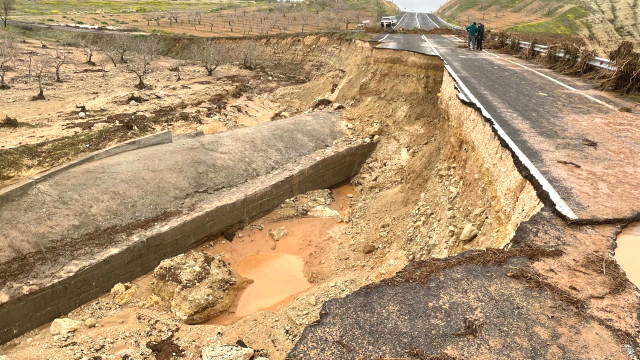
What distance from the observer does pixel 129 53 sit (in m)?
40.0

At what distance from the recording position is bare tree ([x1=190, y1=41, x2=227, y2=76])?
30.7m

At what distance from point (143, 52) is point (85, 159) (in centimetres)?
2218

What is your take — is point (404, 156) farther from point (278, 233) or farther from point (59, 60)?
point (59, 60)

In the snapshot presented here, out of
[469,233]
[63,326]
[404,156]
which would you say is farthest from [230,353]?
[404,156]

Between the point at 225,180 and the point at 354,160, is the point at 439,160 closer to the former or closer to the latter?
the point at 354,160

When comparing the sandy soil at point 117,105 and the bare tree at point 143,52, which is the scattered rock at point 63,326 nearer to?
the sandy soil at point 117,105

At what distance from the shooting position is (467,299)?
418cm

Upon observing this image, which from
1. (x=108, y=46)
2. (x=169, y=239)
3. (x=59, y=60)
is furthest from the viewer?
(x=108, y=46)

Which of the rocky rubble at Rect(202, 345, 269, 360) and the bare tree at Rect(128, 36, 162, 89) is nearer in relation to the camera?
the rocky rubble at Rect(202, 345, 269, 360)

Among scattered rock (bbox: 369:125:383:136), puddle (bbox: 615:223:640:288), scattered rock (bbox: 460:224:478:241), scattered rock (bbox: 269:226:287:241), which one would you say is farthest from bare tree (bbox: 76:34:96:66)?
puddle (bbox: 615:223:640:288)

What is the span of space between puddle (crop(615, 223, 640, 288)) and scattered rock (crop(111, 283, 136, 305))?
972cm

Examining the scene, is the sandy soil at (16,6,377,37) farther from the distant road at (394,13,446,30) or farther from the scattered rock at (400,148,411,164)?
the scattered rock at (400,148,411,164)

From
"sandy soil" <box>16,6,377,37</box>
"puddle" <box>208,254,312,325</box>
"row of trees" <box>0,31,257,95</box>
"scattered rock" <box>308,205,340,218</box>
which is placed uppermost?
"sandy soil" <box>16,6,377,37</box>

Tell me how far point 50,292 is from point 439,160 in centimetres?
1068
